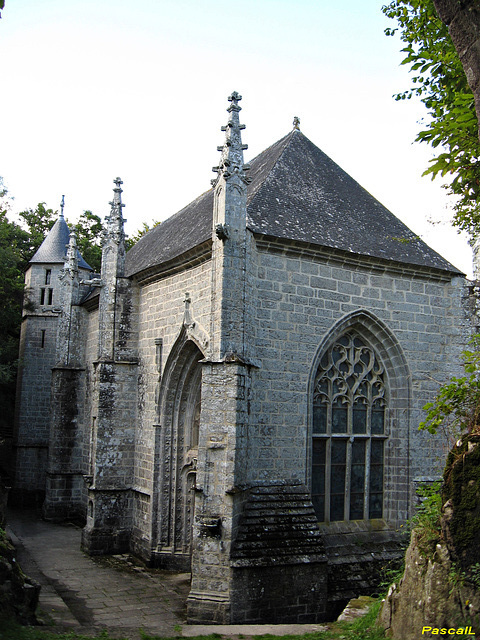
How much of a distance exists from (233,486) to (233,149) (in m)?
5.47

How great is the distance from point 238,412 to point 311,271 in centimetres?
322

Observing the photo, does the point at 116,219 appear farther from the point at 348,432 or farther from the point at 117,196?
the point at 348,432

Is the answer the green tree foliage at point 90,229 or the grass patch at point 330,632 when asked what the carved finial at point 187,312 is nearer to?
the grass patch at point 330,632

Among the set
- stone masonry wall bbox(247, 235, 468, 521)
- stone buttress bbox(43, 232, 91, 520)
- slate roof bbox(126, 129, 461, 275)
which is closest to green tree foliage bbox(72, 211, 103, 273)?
stone buttress bbox(43, 232, 91, 520)

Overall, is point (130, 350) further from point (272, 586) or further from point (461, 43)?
point (461, 43)

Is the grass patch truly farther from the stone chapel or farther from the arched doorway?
the arched doorway

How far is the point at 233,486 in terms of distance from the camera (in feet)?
29.0

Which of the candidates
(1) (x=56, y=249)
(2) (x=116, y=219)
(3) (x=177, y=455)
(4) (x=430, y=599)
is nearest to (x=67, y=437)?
(3) (x=177, y=455)

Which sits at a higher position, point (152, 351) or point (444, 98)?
point (444, 98)

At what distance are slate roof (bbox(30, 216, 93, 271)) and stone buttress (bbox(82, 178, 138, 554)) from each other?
31.9 feet

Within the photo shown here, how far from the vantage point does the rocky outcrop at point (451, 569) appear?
4.85 m

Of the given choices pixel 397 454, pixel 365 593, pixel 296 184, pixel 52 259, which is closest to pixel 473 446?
pixel 365 593

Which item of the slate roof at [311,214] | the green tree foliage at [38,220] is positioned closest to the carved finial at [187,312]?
the slate roof at [311,214]

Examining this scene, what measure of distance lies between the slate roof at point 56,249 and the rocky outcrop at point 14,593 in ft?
57.7
